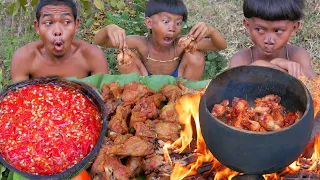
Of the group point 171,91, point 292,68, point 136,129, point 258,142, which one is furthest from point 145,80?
point 258,142

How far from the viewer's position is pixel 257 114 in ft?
7.33

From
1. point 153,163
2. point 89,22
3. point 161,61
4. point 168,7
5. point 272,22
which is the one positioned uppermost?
A: point 272,22

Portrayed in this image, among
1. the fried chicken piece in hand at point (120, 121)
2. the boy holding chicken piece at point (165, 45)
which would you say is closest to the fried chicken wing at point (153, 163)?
the fried chicken piece in hand at point (120, 121)

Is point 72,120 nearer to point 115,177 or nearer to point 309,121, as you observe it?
point 115,177

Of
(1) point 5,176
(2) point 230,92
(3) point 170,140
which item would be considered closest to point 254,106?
(2) point 230,92

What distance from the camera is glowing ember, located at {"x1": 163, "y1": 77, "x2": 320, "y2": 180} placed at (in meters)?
2.28

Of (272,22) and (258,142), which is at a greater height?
(272,22)

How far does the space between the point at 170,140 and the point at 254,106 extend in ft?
1.86

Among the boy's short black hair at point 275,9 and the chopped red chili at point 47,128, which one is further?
the boy's short black hair at point 275,9

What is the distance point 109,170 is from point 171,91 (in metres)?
0.83

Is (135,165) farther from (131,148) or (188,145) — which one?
(188,145)

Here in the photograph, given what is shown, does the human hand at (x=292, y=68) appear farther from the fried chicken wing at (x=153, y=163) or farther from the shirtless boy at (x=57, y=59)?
the shirtless boy at (x=57, y=59)

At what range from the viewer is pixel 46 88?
106 inches

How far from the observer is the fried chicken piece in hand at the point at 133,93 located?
2871 mm
